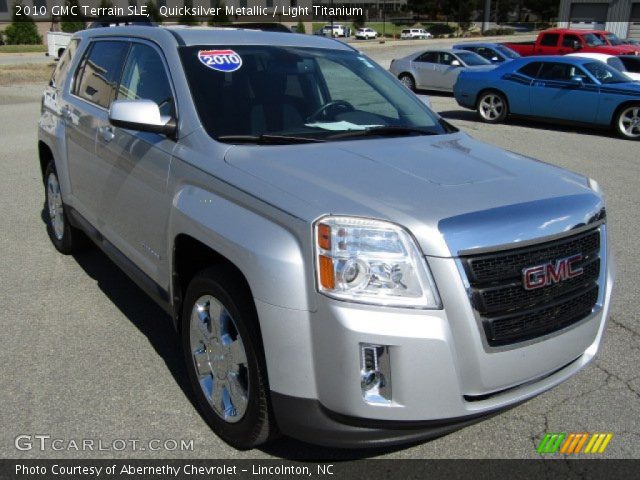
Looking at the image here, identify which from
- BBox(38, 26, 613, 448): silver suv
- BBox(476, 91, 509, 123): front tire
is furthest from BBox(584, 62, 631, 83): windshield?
BBox(38, 26, 613, 448): silver suv

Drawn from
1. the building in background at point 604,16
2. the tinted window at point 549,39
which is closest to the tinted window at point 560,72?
the tinted window at point 549,39

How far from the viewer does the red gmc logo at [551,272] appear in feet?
8.52

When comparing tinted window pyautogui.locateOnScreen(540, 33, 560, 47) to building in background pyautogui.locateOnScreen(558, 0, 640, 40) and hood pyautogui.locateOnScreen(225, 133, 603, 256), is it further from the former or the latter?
building in background pyautogui.locateOnScreen(558, 0, 640, 40)

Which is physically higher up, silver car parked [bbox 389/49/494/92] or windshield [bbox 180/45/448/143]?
windshield [bbox 180/45/448/143]

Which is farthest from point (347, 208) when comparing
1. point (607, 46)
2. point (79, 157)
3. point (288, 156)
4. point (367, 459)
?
point (607, 46)

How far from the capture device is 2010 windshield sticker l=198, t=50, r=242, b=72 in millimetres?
3705

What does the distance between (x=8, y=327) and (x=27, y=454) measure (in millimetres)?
1589

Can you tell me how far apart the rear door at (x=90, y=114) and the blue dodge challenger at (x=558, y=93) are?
1062cm

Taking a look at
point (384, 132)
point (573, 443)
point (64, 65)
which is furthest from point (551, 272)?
point (64, 65)

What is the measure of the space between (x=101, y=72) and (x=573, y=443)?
3.86 meters

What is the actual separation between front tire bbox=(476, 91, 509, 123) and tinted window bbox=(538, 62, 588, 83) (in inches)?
42.0

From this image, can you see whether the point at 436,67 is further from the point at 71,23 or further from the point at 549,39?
the point at 71,23

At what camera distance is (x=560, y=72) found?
1341 cm

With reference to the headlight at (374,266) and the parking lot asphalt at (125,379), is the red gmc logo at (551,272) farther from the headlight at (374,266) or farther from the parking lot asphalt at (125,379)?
the parking lot asphalt at (125,379)
